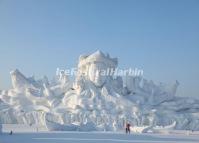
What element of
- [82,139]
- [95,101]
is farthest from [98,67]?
[82,139]

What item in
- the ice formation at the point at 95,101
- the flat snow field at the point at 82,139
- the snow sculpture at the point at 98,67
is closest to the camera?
the flat snow field at the point at 82,139

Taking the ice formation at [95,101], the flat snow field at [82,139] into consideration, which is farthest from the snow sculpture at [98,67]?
the flat snow field at [82,139]

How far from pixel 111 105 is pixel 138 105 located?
225 centimetres

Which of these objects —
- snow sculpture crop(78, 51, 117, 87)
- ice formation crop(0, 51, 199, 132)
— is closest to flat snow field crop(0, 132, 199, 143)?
ice formation crop(0, 51, 199, 132)

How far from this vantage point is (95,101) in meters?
32.2

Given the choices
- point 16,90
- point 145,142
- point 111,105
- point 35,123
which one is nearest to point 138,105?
point 111,105

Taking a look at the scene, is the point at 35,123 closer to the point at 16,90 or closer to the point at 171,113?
the point at 16,90

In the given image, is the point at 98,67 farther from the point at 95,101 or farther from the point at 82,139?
the point at 82,139

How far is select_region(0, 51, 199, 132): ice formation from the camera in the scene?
100 feet

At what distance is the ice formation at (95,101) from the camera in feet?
100

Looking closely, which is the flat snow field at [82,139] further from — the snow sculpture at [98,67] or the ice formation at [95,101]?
the snow sculpture at [98,67]

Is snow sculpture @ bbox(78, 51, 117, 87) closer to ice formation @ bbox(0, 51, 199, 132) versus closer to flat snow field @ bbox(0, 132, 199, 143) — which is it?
ice formation @ bbox(0, 51, 199, 132)

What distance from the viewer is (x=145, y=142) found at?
45.3ft

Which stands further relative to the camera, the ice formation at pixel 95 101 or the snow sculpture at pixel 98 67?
the snow sculpture at pixel 98 67
